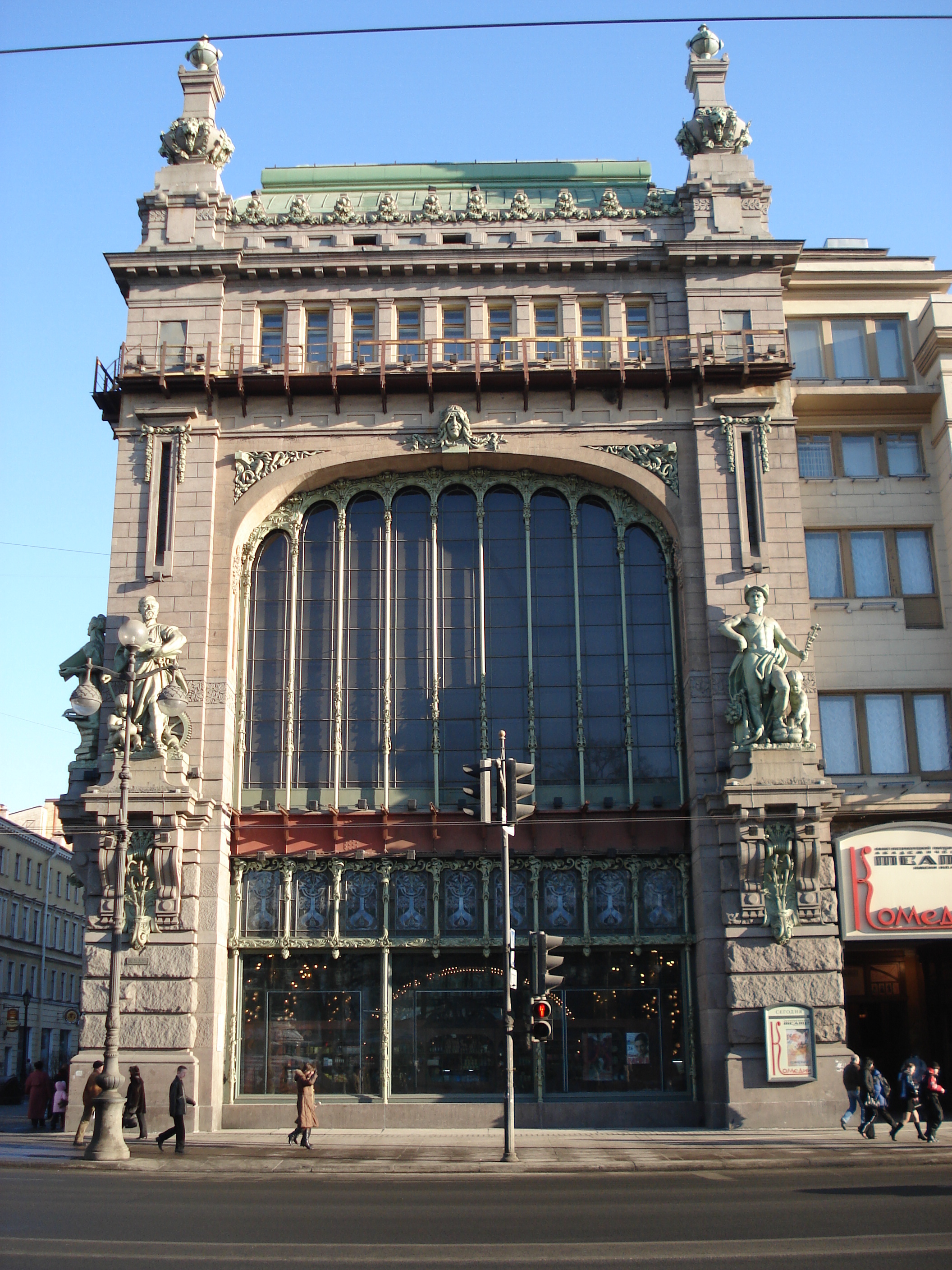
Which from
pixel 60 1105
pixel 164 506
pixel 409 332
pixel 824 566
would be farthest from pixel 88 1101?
pixel 824 566

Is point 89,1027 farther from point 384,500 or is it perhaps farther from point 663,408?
point 663,408

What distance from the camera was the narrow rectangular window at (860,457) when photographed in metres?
35.4

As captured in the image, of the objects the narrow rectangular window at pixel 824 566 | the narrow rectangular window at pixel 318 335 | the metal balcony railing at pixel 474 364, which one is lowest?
the narrow rectangular window at pixel 824 566

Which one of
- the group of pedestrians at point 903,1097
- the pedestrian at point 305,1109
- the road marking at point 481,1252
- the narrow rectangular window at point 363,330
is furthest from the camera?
the narrow rectangular window at point 363,330

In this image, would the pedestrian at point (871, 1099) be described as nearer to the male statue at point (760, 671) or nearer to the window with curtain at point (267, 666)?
the male statue at point (760, 671)

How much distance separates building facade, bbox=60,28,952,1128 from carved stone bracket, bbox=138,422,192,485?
121mm

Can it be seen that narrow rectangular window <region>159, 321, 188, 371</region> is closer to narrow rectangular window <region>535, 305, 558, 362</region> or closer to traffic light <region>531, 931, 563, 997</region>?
narrow rectangular window <region>535, 305, 558, 362</region>

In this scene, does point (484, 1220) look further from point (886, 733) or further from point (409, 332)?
point (409, 332)

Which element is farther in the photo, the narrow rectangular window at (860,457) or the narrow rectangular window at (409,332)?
the narrow rectangular window at (860,457)

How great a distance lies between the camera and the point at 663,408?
34375 millimetres

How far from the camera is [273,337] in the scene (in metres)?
35.6

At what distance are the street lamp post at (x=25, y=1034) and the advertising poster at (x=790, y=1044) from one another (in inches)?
1530

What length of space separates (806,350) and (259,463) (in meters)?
16.0

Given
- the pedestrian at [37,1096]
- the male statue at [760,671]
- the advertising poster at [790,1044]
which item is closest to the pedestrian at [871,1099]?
the advertising poster at [790,1044]
